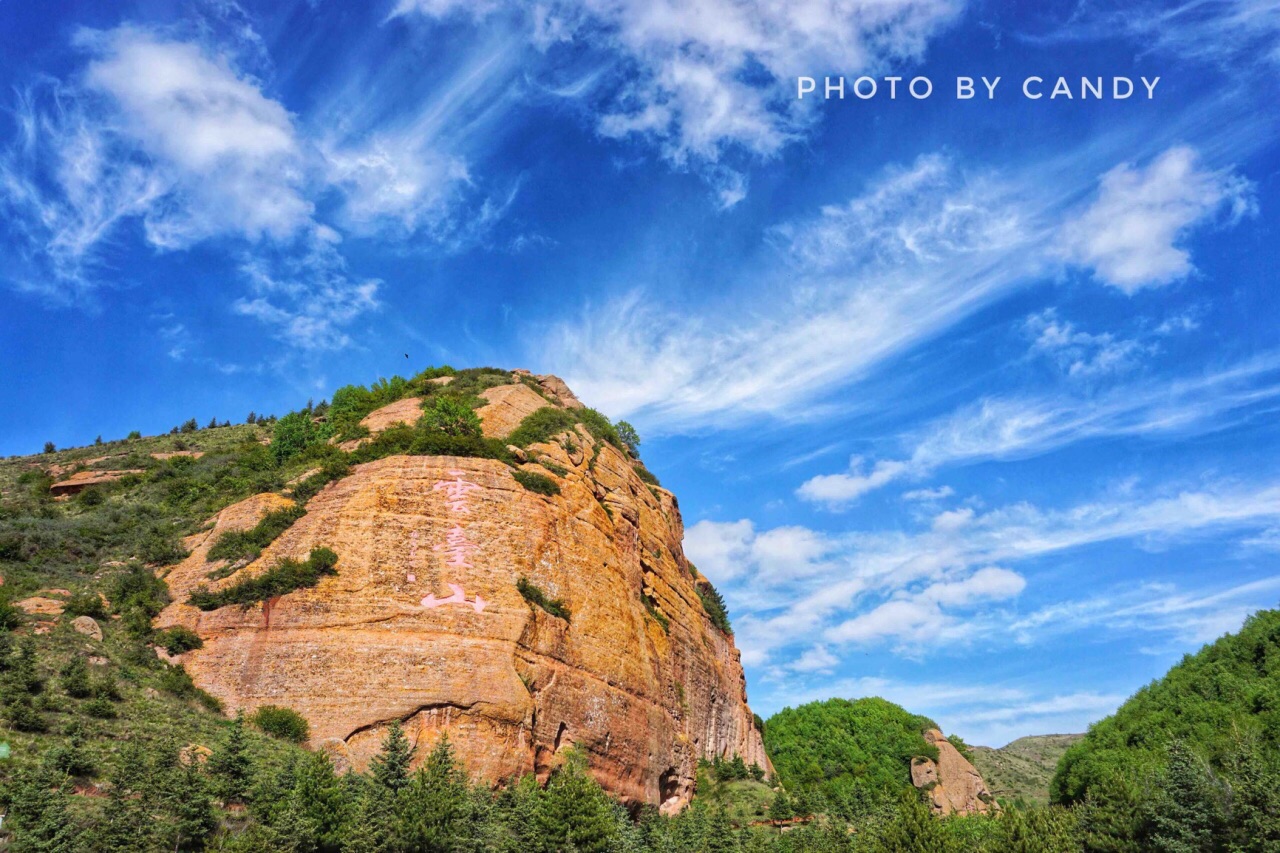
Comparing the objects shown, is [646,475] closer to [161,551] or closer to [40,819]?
[161,551]

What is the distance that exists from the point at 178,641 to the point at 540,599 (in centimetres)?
1277

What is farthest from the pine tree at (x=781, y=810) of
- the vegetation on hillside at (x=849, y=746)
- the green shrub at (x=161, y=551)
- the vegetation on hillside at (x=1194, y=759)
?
the green shrub at (x=161, y=551)

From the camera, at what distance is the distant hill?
83812 mm

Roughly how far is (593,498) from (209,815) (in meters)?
21.8

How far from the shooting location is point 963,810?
6738cm

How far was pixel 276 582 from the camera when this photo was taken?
94.3 feet

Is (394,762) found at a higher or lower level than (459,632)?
lower

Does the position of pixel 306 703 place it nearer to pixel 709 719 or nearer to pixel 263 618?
pixel 263 618

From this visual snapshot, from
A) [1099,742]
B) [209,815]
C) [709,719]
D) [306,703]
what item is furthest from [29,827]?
[1099,742]

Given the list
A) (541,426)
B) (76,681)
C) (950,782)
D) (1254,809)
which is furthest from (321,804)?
(950,782)

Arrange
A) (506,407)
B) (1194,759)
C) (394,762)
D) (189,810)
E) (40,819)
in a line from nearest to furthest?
(40,819) < (189,810) < (394,762) < (1194,759) < (506,407)

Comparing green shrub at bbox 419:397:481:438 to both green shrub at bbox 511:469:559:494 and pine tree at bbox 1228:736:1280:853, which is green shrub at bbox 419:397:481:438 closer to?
green shrub at bbox 511:469:559:494

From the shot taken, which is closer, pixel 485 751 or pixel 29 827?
pixel 29 827

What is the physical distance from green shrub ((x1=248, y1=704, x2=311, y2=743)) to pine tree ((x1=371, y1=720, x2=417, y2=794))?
2750mm
